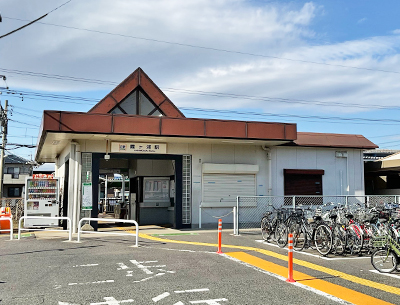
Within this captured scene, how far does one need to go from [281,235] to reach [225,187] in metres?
6.72

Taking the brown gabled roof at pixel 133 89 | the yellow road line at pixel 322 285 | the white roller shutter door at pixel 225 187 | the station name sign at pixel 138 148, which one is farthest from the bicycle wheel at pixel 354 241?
the brown gabled roof at pixel 133 89

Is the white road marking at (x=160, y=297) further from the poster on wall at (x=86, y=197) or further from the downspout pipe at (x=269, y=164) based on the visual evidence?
the downspout pipe at (x=269, y=164)

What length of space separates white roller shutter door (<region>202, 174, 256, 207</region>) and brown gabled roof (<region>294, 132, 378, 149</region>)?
3.10 metres

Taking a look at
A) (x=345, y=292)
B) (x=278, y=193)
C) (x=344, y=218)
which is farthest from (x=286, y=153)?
(x=345, y=292)

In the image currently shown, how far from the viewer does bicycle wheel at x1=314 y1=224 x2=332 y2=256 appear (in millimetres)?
10594

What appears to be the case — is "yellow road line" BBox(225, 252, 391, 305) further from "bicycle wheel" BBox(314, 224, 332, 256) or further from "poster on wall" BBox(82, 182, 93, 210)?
"poster on wall" BBox(82, 182, 93, 210)

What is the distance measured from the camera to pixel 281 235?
40.6 ft

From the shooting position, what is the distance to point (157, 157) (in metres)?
18.0

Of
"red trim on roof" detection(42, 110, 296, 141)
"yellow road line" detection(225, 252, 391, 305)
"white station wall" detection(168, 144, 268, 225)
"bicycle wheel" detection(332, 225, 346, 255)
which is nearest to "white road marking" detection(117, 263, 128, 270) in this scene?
"yellow road line" detection(225, 252, 391, 305)

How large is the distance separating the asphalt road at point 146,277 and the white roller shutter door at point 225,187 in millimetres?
6266

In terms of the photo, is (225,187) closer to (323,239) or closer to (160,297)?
(323,239)

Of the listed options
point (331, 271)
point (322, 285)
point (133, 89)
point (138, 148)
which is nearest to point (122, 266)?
point (322, 285)

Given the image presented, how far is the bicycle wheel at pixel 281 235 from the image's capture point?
12.2 metres

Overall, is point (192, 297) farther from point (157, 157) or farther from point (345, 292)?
point (157, 157)
